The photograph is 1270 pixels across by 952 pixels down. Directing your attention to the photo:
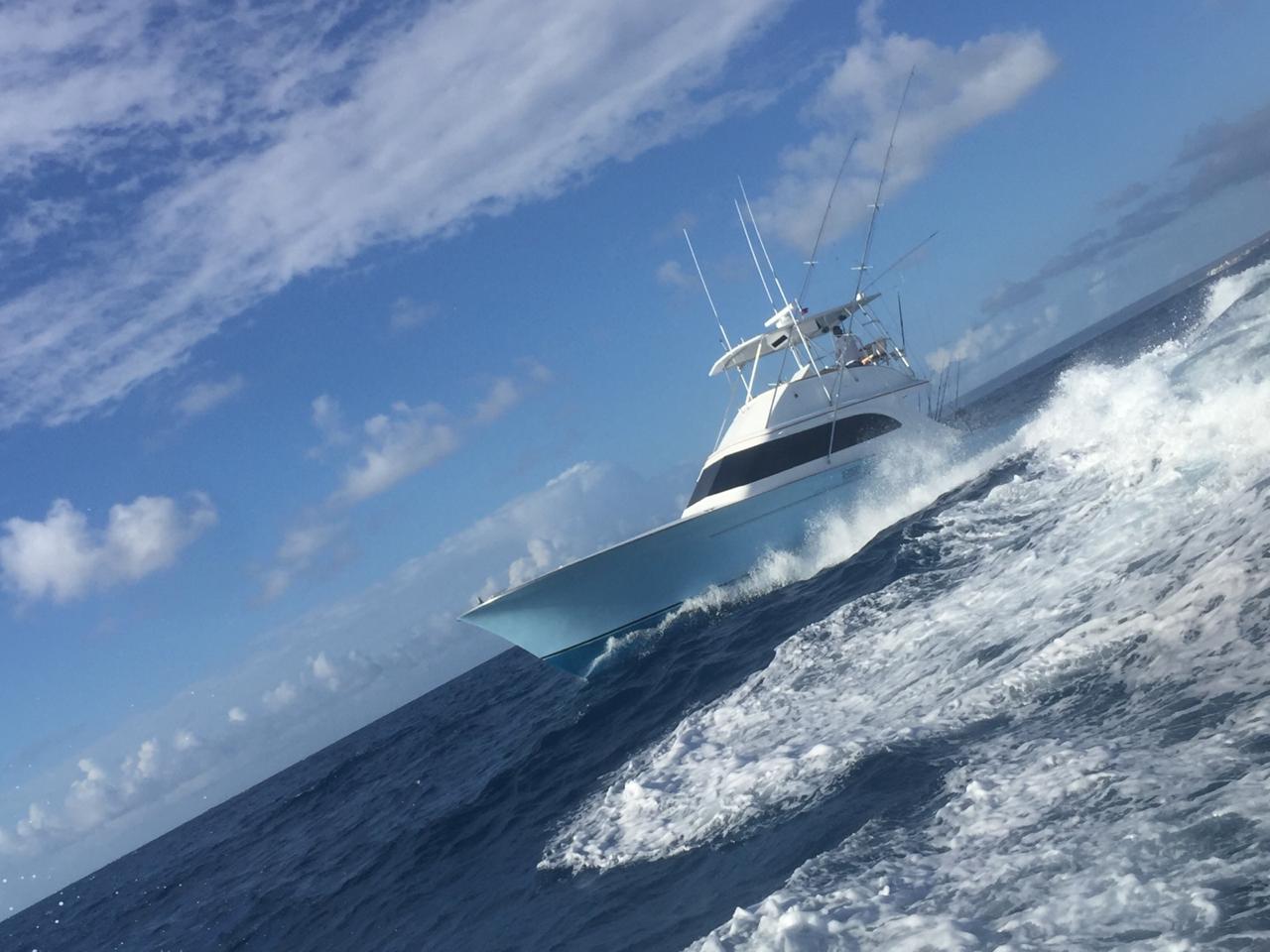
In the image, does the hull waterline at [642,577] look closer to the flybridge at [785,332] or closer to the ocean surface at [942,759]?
the ocean surface at [942,759]

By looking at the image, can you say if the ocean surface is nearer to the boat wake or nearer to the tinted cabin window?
→ the boat wake

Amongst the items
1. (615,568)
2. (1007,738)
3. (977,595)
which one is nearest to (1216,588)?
(1007,738)

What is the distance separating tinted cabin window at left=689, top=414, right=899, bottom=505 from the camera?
1549 centimetres

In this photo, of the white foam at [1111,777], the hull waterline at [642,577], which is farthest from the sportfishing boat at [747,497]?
the white foam at [1111,777]

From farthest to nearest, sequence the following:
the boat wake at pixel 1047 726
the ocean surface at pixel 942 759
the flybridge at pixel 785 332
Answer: the flybridge at pixel 785 332
the ocean surface at pixel 942 759
the boat wake at pixel 1047 726

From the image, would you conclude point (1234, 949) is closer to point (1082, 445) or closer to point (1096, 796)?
point (1096, 796)

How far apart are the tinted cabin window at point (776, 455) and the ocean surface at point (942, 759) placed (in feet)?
6.77

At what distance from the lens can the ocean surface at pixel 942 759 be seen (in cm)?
388

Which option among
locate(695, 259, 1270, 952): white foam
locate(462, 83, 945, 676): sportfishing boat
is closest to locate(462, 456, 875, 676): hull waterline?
locate(462, 83, 945, 676): sportfishing boat

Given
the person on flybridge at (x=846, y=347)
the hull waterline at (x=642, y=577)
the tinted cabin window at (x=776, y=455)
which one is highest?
the person on flybridge at (x=846, y=347)

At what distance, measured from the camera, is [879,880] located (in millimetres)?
4461

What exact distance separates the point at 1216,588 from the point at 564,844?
17.7ft

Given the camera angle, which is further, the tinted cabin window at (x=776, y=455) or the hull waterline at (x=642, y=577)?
the tinted cabin window at (x=776, y=455)

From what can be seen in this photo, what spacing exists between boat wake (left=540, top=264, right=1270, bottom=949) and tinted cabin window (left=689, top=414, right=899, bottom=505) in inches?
167
